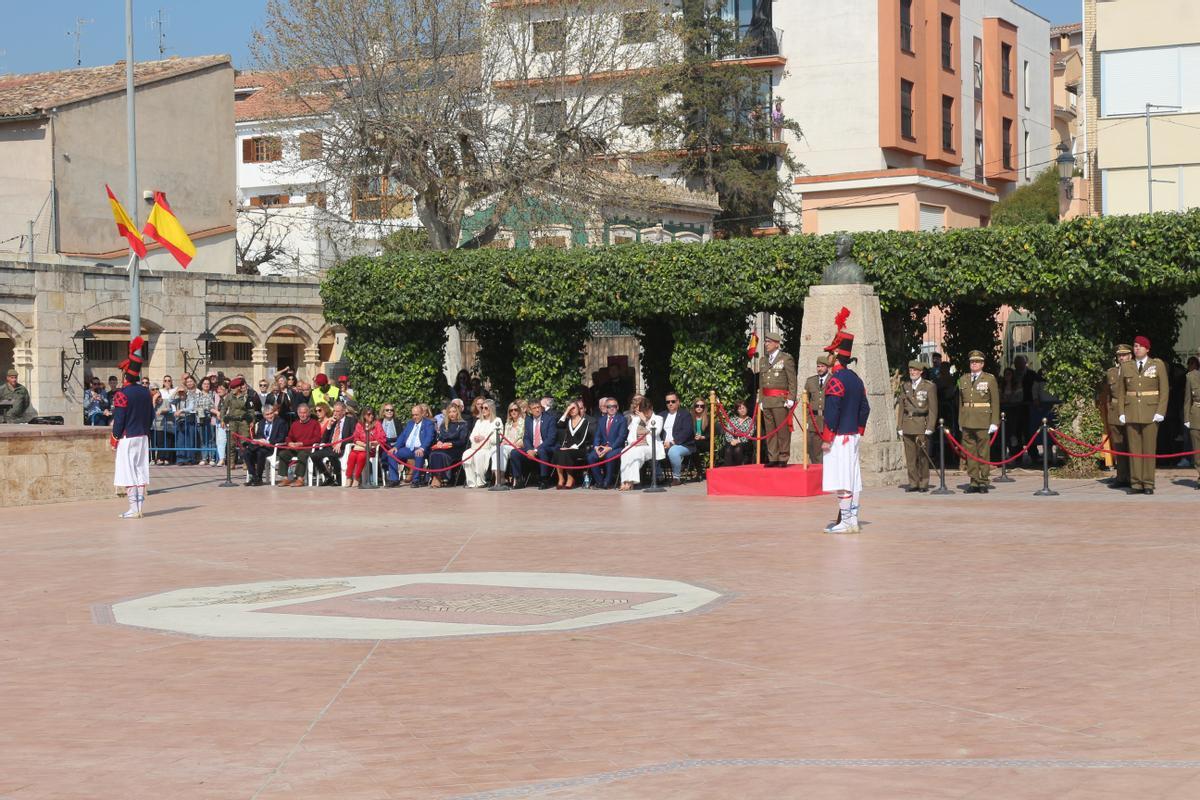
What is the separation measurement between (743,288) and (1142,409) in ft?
20.7

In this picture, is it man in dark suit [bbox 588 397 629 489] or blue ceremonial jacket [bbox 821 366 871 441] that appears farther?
man in dark suit [bbox 588 397 629 489]

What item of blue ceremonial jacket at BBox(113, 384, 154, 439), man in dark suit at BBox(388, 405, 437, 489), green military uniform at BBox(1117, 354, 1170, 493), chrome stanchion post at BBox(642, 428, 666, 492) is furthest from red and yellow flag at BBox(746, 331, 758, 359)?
blue ceremonial jacket at BBox(113, 384, 154, 439)

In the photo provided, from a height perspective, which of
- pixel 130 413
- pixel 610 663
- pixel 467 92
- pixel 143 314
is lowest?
pixel 610 663

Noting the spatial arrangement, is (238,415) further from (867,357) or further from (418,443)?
(867,357)

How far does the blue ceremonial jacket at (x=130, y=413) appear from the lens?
19406 millimetres

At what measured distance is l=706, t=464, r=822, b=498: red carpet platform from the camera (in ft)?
68.4

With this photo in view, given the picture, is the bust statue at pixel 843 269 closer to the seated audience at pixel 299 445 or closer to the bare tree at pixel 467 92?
the seated audience at pixel 299 445

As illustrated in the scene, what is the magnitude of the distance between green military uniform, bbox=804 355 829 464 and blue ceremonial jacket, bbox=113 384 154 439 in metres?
8.69

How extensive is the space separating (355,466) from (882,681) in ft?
56.1

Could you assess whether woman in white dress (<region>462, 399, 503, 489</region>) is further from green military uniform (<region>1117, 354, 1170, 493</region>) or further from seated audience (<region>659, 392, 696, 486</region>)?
green military uniform (<region>1117, 354, 1170, 493</region>)

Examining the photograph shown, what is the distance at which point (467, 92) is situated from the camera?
32.4 metres

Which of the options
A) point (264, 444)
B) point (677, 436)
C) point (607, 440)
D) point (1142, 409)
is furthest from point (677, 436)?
point (264, 444)

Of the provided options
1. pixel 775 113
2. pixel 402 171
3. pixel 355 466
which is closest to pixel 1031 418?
pixel 355 466

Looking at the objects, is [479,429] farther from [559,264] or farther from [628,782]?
[628,782]
